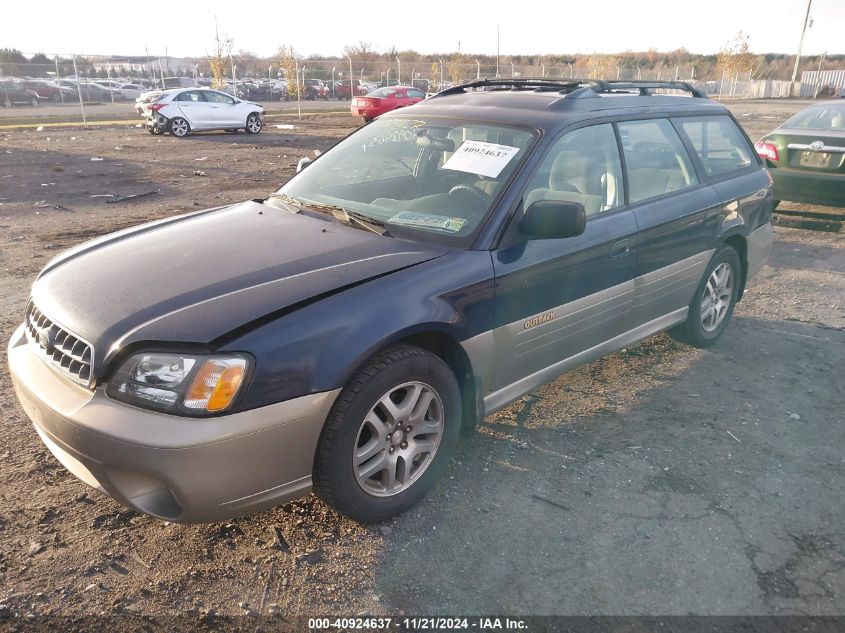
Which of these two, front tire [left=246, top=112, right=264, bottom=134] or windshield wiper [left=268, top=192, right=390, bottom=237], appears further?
front tire [left=246, top=112, right=264, bottom=134]

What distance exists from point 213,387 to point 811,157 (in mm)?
8550

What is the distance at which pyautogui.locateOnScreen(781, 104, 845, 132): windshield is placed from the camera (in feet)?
28.1

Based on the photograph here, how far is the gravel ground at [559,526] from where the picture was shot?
2.49 meters

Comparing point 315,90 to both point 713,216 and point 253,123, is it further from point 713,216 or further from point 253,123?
point 713,216

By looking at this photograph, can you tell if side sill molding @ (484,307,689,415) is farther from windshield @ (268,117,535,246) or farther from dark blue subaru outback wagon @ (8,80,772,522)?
windshield @ (268,117,535,246)

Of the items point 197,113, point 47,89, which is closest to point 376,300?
point 197,113

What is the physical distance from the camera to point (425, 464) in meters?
2.98

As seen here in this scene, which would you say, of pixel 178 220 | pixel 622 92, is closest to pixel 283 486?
pixel 178 220

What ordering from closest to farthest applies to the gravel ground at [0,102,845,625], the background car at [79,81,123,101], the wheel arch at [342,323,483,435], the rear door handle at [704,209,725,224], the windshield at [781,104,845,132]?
1. the gravel ground at [0,102,845,625]
2. the wheel arch at [342,323,483,435]
3. the rear door handle at [704,209,725,224]
4. the windshield at [781,104,845,132]
5. the background car at [79,81,123,101]

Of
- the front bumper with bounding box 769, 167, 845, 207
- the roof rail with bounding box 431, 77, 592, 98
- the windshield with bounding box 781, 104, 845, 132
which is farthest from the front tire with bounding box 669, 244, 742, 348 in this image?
the windshield with bounding box 781, 104, 845, 132

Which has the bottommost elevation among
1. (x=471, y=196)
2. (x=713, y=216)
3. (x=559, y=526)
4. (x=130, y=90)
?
(x=559, y=526)

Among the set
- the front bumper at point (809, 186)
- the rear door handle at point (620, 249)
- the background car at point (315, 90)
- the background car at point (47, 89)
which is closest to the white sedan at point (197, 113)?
the background car at point (47, 89)

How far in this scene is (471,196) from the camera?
329 cm

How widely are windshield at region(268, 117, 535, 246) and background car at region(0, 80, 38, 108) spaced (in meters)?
33.6
